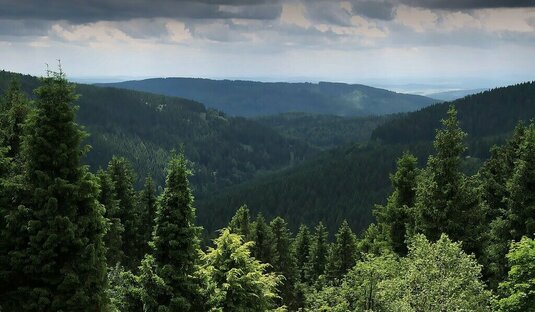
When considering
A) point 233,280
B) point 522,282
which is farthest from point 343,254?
point 522,282

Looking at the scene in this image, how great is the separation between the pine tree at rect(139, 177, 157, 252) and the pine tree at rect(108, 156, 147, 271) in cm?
46

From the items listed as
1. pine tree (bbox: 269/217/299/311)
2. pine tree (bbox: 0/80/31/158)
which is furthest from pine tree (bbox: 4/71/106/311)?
pine tree (bbox: 269/217/299/311)

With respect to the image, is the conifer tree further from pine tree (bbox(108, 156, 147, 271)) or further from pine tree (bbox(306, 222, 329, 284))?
pine tree (bbox(108, 156, 147, 271))

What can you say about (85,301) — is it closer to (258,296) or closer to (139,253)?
(258,296)

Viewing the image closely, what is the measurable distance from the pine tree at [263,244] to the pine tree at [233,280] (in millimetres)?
31026

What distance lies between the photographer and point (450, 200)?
29.2m

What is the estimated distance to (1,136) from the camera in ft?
88.0

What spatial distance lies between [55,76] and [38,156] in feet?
11.4

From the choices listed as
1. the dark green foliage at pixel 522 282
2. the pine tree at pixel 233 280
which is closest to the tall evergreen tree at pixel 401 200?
the dark green foliage at pixel 522 282

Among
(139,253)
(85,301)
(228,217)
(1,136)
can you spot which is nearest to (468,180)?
(85,301)

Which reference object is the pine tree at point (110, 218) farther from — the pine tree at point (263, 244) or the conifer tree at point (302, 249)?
the conifer tree at point (302, 249)

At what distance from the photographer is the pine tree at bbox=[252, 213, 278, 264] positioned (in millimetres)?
53688

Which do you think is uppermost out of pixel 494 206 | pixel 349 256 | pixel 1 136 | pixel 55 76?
pixel 55 76

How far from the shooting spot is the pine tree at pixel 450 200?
1153 inches
